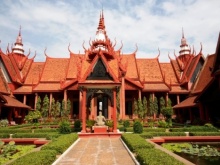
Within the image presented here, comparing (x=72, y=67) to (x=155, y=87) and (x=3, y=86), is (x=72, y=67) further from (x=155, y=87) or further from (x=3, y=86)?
(x=155, y=87)

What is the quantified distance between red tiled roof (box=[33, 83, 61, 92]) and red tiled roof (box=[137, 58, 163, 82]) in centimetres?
1097

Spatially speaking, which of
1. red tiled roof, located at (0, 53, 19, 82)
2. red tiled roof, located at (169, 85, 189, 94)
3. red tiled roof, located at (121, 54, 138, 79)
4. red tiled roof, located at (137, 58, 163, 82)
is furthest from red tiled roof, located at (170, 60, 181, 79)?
red tiled roof, located at (0, 53, 19, 82)

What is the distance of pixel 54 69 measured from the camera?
2981 cm

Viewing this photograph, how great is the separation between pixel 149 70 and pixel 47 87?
1386 cm

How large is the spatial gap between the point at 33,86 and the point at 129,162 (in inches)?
893

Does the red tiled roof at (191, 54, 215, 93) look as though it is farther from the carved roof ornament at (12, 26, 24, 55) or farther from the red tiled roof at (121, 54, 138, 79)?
the carved roof ornament at (12, 26, 24, 55)

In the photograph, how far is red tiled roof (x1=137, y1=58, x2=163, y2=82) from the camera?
28.4m

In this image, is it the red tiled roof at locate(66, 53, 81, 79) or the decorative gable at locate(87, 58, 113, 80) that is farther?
the red tiled roof at locate(66, 53, 81, 79)

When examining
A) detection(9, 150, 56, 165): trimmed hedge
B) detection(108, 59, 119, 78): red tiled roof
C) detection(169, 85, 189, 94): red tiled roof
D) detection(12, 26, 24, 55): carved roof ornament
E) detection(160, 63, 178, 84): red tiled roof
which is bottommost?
detection(9, 150, 56, 165): trimmed hedge

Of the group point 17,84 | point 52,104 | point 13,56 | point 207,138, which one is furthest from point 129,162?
point 13,56

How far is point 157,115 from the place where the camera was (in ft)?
87.0

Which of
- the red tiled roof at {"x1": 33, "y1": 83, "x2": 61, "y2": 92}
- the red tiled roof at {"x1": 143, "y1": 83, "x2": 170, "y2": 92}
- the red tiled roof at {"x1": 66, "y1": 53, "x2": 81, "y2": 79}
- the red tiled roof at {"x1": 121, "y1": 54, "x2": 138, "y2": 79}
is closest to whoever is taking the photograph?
the red tiled roof at {"x1": 143, "y1": 83, "x2": 170, "y2": 92}

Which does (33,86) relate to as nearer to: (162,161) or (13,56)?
(13,56)

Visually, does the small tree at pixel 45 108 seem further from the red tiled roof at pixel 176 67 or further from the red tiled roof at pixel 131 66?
the red tiled roof at pixel 176 67
